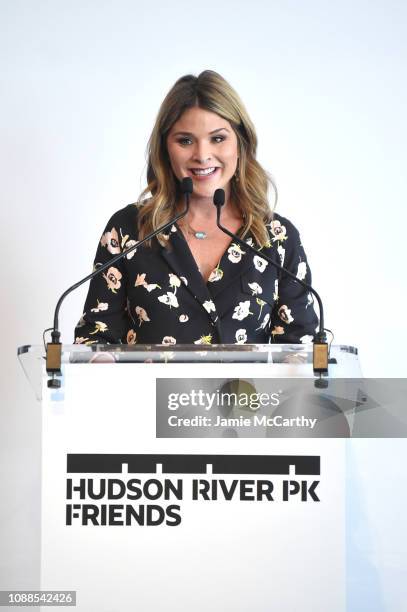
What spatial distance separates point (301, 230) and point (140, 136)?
0.66m

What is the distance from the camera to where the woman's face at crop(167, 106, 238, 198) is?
8.50 feet

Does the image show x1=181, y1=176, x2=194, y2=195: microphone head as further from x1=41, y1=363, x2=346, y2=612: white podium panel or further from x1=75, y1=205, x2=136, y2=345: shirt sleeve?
x1=41, y1=363, x2=346, y2=612: white podium panel

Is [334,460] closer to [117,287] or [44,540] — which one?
[44,540]

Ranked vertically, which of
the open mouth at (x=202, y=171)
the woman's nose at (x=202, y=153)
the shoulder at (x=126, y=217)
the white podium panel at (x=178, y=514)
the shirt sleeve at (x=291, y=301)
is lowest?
the white podium panel at (x=178, y=514)

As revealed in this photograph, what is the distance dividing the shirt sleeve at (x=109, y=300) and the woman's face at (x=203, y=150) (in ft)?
0.70

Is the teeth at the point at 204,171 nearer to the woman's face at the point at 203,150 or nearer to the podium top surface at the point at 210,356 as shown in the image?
the woman's face at the point at 203,150

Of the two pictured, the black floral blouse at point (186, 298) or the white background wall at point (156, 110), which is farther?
the white background wall at point (156, 110)

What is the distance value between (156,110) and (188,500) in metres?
1.96

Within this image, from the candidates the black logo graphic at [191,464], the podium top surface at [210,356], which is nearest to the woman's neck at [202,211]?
the podium top surface at [210,356]

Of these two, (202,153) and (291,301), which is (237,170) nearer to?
(202,153)

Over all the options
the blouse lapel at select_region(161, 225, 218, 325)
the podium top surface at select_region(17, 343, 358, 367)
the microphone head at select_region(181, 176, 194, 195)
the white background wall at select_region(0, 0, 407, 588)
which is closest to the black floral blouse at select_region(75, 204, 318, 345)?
the blouse lapel at select_region(161, 225, 218, 325)

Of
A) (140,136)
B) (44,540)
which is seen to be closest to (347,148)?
(140,136)

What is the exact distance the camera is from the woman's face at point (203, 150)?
2.59m

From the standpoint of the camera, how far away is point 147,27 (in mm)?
3432
